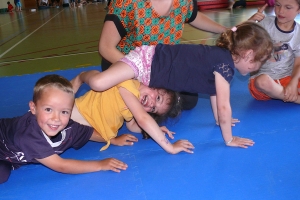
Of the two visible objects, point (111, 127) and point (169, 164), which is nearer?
point (169, 164)

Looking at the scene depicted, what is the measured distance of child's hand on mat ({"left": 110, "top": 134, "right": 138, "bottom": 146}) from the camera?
2.09m

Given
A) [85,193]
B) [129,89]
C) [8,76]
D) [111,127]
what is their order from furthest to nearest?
[8,76] < [111,127] < [129,89] < [85,193]

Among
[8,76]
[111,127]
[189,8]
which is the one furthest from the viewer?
[8,76]

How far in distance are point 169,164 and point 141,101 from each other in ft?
1.53

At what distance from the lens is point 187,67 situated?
6.53 feet

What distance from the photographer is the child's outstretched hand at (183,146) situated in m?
1.92

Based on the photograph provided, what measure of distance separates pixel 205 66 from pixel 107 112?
0.71 metres

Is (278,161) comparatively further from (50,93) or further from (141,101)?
(50,93)

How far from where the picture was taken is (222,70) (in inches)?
73.3

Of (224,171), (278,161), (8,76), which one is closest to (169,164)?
(224,171)

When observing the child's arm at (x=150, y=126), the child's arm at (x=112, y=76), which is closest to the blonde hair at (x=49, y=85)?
the child's arm at (x=112, y=76)

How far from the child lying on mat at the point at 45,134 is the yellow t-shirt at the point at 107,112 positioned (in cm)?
31

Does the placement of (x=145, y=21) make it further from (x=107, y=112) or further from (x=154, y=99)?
(x=107, y=112)

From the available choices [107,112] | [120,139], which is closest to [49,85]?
[107,112]
